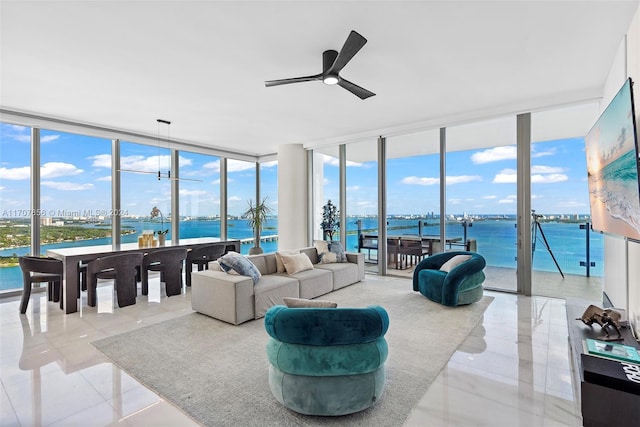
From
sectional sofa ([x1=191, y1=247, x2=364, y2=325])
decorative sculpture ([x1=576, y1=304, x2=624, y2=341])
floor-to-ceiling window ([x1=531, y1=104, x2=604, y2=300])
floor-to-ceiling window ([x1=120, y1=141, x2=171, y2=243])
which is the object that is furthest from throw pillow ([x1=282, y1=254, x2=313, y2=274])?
floor-to-ceiling window ([x1=531, y1=104, x2=604, y2=300])

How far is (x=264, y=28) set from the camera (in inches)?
109

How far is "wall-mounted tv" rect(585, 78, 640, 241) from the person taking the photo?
1980mm

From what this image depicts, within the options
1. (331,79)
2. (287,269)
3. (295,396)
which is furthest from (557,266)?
(295,396)

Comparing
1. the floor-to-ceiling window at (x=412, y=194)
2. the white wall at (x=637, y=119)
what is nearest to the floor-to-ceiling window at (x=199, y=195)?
the floor-to-ceiling window at (x=412, y=194)

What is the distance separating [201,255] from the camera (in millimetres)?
5637

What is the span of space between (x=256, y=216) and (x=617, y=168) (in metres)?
7.18

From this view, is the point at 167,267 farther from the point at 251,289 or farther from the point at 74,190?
the point at 74,190

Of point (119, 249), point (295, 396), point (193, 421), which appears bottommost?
point (193, 421)

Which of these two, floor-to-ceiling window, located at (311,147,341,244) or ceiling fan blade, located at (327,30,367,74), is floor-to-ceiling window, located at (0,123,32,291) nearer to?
floor-to-ceiling window, located at (311,147,341,244)

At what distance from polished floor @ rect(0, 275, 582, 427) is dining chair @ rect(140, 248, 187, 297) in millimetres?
967

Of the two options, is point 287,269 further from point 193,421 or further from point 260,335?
point 193,421

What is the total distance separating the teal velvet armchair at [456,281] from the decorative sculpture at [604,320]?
1.54m

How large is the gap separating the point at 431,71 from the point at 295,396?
3552 mm

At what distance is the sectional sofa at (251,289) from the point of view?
12.0ft
